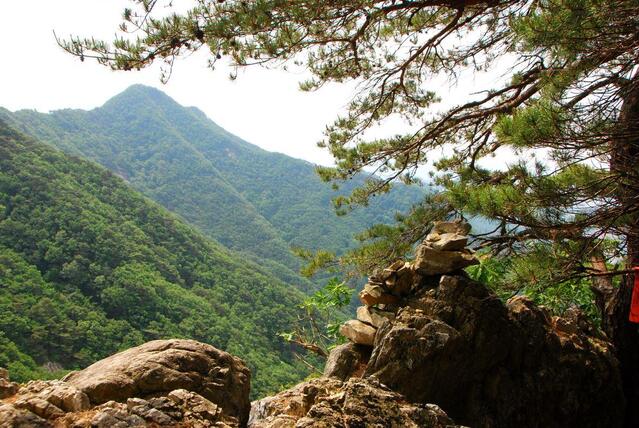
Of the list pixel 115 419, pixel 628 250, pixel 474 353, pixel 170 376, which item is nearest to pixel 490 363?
pixel 474 353

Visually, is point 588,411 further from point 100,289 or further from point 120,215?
point 120,215

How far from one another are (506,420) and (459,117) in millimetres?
3635

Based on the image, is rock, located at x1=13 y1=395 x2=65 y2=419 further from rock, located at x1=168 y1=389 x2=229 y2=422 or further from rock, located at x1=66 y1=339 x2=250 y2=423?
rock, located at x1=168 y1=389 x2=229 y2=422

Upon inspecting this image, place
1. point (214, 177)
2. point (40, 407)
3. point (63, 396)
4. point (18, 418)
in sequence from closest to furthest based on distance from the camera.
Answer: point (18, 418), point (40, 407), point (63, 396), point (214, 177)

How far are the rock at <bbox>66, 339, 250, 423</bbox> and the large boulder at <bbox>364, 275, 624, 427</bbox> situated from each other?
3.30ft

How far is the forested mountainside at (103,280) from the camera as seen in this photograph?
71.8ft

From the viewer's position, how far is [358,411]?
2.22 meters

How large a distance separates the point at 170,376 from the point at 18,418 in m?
0.89

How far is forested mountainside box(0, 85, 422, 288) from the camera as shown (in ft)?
210

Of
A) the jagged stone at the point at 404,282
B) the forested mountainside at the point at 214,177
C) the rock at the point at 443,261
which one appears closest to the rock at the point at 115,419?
the jagged stone at the point at 404,282

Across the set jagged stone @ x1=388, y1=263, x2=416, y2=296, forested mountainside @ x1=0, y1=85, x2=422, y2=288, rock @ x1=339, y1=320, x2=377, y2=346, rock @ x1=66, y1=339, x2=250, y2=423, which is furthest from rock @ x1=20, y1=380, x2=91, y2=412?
forested mountainside @ x1=0, y1=85, x2=422, y2=288

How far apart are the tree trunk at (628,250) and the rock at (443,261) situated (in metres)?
1.18

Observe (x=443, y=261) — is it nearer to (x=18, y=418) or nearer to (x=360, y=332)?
(x=360, y=332)

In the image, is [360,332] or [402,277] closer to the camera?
[360,332]
